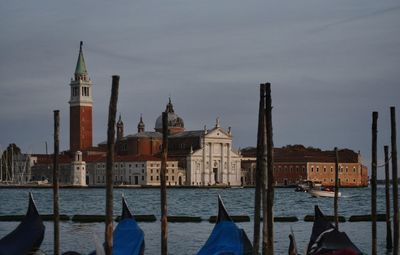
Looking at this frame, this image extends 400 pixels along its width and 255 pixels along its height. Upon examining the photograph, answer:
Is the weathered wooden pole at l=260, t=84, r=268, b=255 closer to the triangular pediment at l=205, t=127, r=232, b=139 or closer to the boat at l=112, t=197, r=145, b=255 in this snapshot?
the boat at l=112, t=197, r=145, b=255

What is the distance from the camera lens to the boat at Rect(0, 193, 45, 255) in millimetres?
12484

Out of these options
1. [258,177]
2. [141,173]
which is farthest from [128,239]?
[141,173]

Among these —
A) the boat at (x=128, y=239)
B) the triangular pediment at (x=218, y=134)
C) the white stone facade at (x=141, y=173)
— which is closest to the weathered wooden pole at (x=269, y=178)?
the boat at (x=128, y=239)

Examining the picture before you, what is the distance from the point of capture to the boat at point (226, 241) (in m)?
12.6

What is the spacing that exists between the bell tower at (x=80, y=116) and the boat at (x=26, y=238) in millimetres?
81806

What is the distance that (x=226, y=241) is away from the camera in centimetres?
1267

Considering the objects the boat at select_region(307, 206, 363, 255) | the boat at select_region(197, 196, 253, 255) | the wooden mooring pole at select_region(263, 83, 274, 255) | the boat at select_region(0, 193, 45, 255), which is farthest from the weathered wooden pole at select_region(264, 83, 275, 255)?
the boat at select_region(0, 193, 45, 255)

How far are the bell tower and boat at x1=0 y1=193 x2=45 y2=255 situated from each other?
81.8 meters

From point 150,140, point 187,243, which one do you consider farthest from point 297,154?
point 187,243

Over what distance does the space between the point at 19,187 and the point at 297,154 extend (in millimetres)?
32091

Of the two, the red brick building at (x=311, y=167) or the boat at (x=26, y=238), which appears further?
the red brick building at (x=311, y=167)

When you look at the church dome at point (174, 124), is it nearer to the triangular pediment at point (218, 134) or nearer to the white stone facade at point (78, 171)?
the triangular pediment at point (218, 134)

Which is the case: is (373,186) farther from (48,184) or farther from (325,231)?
(48,184)

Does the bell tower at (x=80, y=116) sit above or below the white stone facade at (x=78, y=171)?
above
